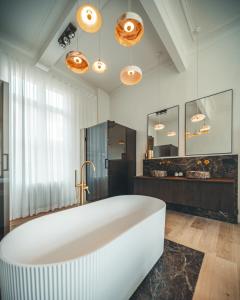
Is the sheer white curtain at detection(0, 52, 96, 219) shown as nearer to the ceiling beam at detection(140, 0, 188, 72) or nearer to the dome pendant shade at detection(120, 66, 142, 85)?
the dome pendant shade at detection(120, 66, 142, 85)

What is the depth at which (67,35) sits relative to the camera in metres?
2.03

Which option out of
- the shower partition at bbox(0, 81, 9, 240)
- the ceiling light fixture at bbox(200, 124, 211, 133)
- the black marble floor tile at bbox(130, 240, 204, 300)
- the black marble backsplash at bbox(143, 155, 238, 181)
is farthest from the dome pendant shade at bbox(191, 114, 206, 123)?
the shower partition at bbox(0, 81, 9, 240)

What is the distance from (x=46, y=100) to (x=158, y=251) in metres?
3.20

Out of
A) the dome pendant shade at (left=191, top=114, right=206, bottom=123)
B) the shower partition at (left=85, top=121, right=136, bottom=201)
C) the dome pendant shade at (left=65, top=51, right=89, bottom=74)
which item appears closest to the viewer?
the dome pendant shade at (left=65, top=51, right=89, bottom=74)

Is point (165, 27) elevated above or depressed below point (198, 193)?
above

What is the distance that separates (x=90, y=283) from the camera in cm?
68

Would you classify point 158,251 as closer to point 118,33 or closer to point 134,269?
point 134,269

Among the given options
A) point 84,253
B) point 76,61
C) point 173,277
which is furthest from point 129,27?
point 173,277

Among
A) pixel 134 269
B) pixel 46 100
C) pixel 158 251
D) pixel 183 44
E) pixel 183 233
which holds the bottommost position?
pixel 183 233

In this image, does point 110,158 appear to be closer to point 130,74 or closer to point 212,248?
point 130,74

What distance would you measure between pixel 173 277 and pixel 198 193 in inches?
51.6

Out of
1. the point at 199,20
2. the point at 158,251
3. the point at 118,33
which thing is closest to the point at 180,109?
the point at 199,20

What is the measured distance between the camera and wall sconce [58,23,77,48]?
6.40ft

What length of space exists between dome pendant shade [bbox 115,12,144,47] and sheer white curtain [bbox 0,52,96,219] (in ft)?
7.11
